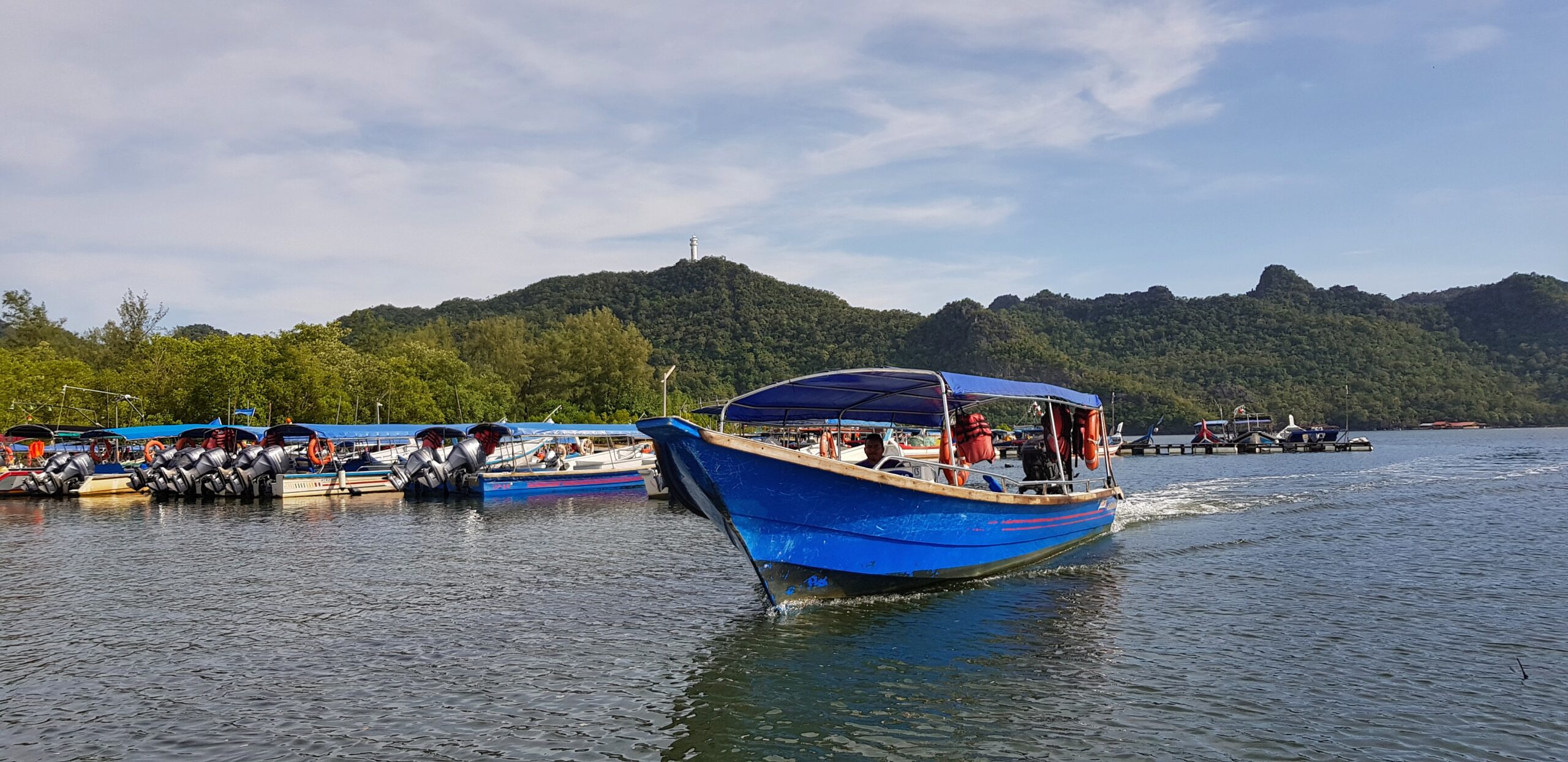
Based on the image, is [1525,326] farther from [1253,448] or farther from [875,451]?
[875,451]

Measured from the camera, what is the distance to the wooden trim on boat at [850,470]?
1078cm

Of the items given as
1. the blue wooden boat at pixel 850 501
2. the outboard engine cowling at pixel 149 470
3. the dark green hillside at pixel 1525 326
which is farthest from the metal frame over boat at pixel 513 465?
the dark green hillside at pixel 1525 326

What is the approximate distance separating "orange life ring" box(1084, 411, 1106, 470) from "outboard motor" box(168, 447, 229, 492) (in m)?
31.4

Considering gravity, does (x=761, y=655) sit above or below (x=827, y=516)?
below

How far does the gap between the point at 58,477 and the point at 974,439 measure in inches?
1486

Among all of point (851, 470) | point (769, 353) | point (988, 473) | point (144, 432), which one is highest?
point (769, 353)

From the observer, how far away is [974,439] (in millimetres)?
15656

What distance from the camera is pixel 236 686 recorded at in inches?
385

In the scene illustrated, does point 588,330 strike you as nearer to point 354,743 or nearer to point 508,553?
point 508,553

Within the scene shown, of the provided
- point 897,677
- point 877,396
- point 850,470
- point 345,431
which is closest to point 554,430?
point 345,431

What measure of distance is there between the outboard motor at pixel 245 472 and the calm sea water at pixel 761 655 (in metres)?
14.5

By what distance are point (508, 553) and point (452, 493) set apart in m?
18.1

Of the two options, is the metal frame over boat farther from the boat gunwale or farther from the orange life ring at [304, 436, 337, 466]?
the boat gunwale

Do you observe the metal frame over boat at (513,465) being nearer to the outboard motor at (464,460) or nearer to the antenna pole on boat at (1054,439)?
the outboard motor at (464,460)
